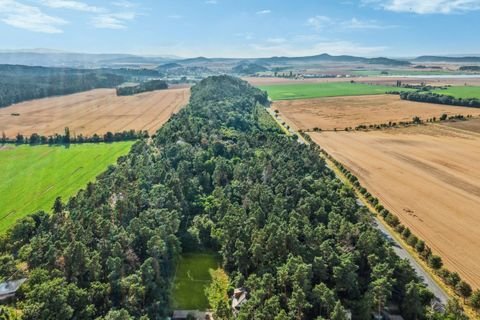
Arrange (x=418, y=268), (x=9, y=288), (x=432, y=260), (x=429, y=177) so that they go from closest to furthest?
(x=9, y=288)
(x=432, y=260)
(x=418, y=268)
(x=429, y=177)

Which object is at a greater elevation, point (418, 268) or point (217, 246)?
point (418, 268)

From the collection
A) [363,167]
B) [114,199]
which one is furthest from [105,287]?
[363,167]

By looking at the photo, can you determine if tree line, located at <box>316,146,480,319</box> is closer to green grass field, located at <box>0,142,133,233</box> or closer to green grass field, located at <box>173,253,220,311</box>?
green grass field, located at <box>173,253,220,311</box>

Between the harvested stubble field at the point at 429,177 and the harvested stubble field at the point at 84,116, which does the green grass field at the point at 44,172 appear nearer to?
the harvested stubble field at the point at 84,116

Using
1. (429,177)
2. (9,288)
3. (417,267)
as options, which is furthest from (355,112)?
(9,288)

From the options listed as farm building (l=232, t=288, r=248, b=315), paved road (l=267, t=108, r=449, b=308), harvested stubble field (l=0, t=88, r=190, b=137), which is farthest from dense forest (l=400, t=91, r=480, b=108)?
farm building (l=232, t=288, r=248, b=315)

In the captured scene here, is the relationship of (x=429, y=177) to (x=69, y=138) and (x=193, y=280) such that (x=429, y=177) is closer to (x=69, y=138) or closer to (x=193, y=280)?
(x=193, y=280)
